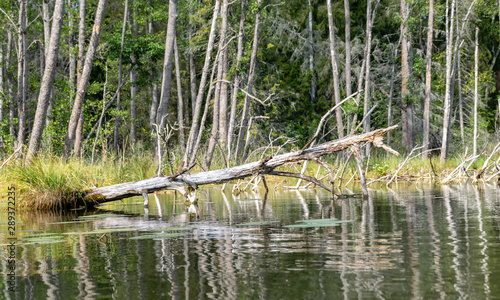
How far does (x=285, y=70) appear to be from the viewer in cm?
3256

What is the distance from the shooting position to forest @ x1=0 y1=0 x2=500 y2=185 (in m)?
23.8

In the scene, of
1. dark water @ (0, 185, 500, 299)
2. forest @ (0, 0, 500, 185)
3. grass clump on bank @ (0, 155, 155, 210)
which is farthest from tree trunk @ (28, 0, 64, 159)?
dark water @ (0, 185, 500, 299)

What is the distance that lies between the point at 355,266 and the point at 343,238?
142cm

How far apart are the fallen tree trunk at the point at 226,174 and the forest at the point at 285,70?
10.2 meters

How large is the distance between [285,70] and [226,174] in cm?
2364

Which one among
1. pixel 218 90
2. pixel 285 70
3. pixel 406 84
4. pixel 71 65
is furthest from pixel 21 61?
pixel 406 84

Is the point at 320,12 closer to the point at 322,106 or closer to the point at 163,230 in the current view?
the point at 322,106

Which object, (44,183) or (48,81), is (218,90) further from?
(44,183)

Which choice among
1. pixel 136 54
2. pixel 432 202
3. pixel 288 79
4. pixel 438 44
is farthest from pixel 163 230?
pixel 438 44

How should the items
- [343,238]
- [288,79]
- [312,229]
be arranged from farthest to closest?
[288,79] → [312,229] → [343,238]

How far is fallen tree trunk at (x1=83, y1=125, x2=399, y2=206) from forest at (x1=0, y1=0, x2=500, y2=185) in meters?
10.2

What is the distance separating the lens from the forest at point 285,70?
23844 mm

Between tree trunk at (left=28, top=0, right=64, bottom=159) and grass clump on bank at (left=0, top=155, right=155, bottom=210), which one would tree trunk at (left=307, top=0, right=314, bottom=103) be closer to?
tree trunk at (left=28, top=0, right=64, bottom=159)

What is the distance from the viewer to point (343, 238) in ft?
17.1
